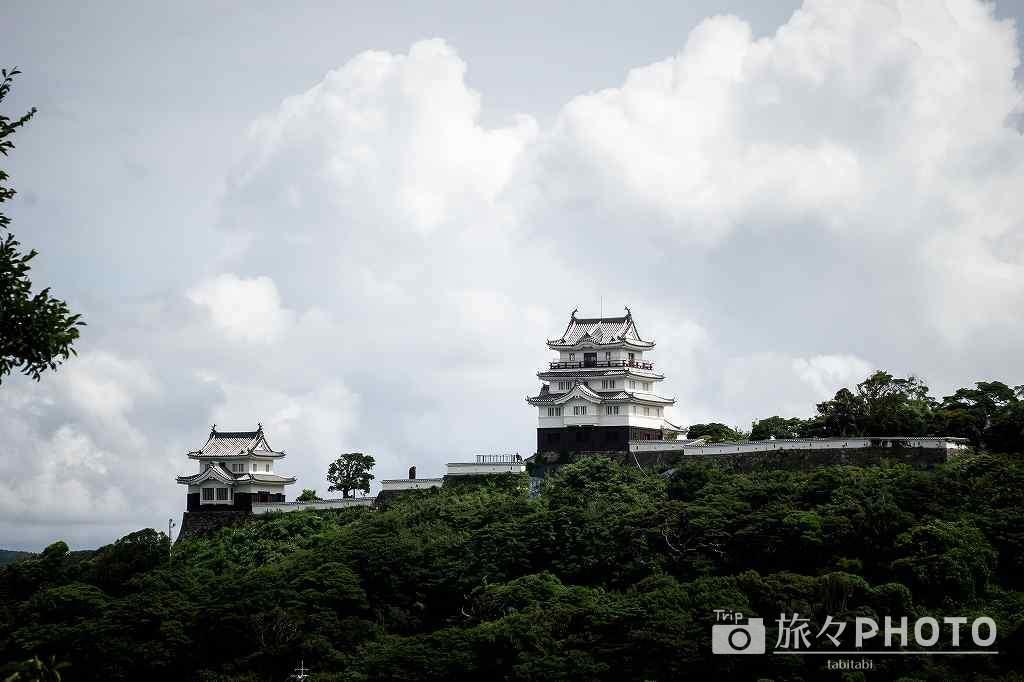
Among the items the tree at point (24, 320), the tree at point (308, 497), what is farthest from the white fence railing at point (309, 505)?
the tree at point (24, 320)

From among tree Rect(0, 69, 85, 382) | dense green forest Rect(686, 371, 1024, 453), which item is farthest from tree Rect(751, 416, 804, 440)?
tree Rect(0, 69, 85, 382)

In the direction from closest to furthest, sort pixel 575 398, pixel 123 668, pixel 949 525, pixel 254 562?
pixel 949 525, pixel 123 668, pixel 254 562, pixel 575 398

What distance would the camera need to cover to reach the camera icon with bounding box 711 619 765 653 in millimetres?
43256

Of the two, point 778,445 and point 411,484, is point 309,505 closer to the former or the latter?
point 411,484

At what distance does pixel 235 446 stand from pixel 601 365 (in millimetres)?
22557

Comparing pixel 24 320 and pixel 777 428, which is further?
pixel 777 428

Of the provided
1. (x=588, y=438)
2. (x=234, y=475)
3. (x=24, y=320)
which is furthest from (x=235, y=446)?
(x=24, y=320)

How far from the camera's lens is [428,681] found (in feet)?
153

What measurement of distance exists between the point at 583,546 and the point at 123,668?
2013 cm

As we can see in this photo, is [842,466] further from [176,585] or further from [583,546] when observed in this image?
[176,585]

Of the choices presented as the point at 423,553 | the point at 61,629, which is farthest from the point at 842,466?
the point at 61,629
